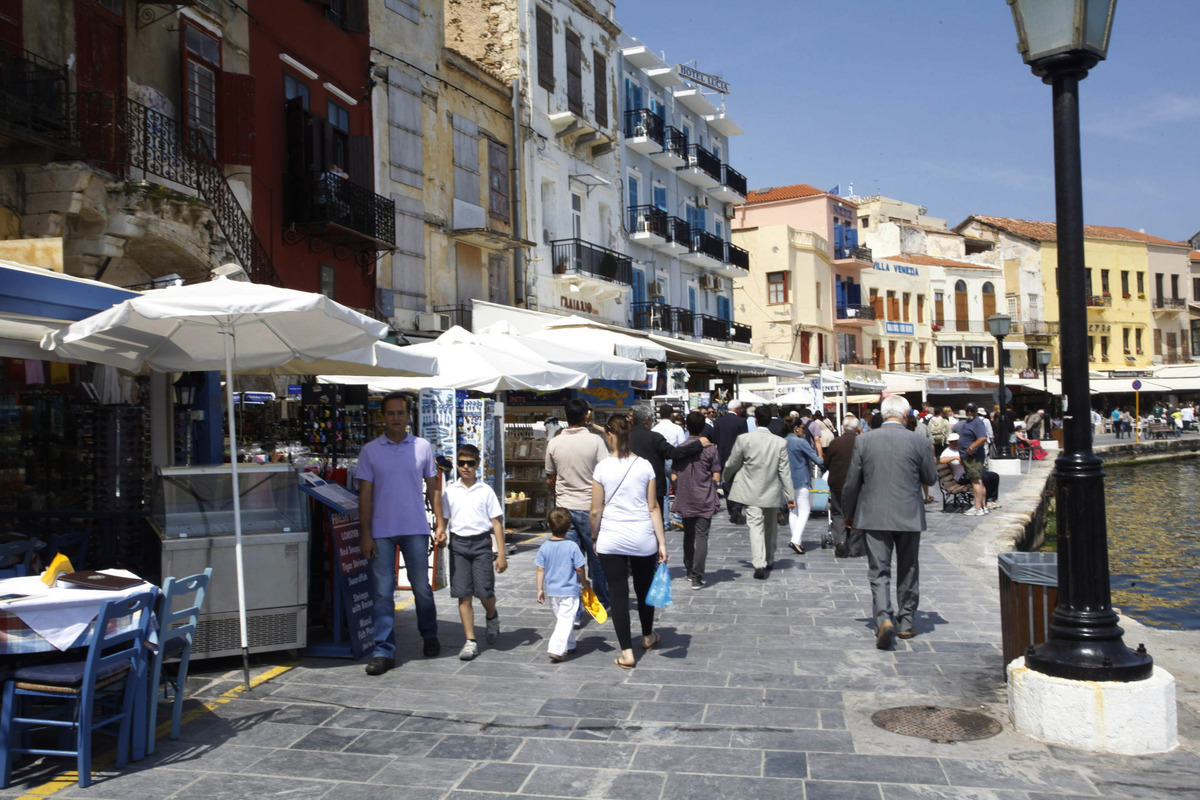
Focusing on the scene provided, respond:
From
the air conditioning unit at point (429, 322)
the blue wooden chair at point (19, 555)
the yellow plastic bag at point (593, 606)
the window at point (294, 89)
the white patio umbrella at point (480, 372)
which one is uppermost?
the window at point (294, 89)

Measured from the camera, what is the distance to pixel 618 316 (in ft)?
96.5

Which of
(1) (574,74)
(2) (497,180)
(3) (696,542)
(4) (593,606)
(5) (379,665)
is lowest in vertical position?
(5) (379,665)

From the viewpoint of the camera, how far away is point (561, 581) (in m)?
6.81

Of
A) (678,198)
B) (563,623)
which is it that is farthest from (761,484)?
(678,198)

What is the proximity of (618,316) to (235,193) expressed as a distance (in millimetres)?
15653

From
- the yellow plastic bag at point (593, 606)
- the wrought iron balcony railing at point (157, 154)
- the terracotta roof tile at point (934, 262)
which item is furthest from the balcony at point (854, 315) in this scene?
the yellow plastic bag at point (593, 606)

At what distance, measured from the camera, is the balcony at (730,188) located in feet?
121

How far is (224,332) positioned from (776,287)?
39.9 meters

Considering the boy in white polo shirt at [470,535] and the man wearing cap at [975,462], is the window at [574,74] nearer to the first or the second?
the man wearing cap at [975,462]

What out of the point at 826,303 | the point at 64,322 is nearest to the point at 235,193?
the point at 64,322

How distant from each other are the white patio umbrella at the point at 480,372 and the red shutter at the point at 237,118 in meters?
4.77

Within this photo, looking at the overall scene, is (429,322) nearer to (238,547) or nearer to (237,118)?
(237,118)

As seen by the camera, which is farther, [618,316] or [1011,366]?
[1011,366]

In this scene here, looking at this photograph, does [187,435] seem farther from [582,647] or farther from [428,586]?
[582,647]
